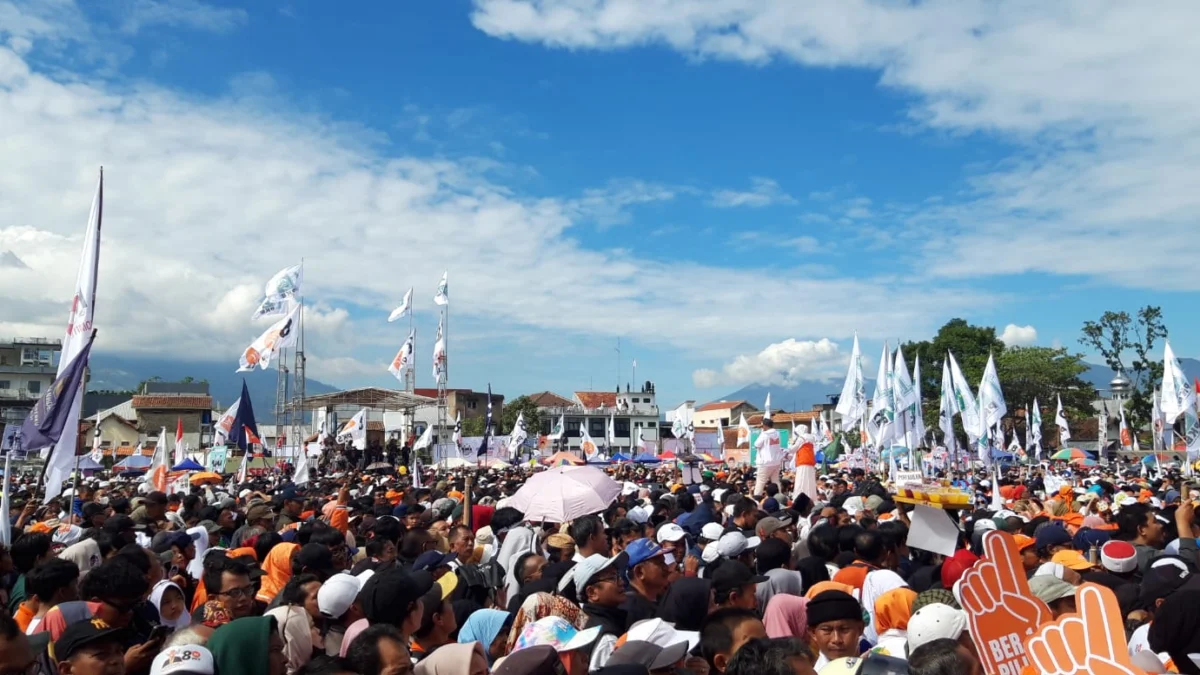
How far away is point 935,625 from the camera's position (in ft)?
13.7

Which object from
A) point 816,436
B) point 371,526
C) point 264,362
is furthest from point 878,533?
point 816,436

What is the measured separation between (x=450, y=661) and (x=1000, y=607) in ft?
7.25

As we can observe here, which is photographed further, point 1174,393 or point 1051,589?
point 1174,393

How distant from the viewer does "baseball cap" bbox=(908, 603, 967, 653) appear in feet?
13.7

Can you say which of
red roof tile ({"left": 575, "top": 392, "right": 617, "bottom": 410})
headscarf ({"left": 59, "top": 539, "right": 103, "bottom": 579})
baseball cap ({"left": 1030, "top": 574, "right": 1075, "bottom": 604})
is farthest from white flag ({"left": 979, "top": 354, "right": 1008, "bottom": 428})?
red roof tile ({"left": 575, "top": 392, "right": 617, "bottom": 410})

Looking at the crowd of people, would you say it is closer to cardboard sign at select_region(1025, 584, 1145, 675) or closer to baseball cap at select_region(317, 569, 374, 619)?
baseball cap at select_region(317, 569, 374, 619)

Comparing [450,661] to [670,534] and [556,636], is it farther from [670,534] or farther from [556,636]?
[670,534]

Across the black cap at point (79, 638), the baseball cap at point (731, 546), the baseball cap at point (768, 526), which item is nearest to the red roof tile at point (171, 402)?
the baseball cap at point (768, 526)

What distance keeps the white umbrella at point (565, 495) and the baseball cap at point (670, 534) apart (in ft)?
5.89

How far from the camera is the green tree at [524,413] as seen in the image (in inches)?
3374

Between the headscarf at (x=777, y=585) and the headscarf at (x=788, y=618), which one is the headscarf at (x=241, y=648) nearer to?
the headscarf at (x=788, y=618)

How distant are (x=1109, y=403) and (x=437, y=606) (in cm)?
8538

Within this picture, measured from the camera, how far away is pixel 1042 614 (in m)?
3.36

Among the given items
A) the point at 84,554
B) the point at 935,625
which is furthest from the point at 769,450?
the point at 935,625
